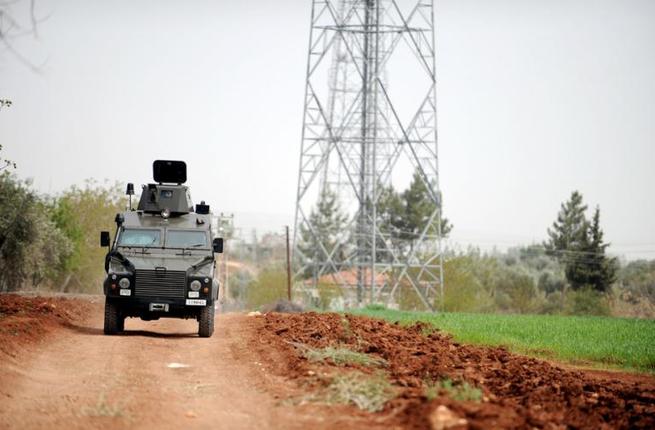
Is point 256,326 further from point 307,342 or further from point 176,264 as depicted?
point 307,342

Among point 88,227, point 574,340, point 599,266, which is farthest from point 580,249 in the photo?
point 574,340

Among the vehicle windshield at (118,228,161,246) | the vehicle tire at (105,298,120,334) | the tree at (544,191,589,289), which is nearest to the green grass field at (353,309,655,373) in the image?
the vehicle windshield at (118,228,161,246)

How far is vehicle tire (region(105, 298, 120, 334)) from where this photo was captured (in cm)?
2308

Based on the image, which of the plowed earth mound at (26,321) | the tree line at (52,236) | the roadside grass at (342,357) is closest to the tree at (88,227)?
the tree line at (52,236)

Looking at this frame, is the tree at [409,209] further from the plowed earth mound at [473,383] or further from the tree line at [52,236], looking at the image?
the plowed earth mound at [473,383]

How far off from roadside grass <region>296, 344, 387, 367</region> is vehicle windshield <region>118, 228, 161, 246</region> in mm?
7680

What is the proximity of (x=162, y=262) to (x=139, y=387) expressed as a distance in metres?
9.96

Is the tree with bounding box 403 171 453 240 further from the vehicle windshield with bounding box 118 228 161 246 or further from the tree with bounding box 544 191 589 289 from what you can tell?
the vehicle windshield with bounding box 118 228 161 246

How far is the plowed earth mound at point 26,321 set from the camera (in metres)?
19.1

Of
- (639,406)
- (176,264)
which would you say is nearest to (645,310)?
(176,264)

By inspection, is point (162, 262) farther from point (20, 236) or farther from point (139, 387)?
point (20, 236)

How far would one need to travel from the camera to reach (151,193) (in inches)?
1015

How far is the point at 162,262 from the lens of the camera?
2350 centimetres

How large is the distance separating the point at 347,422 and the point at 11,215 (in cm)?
4645
